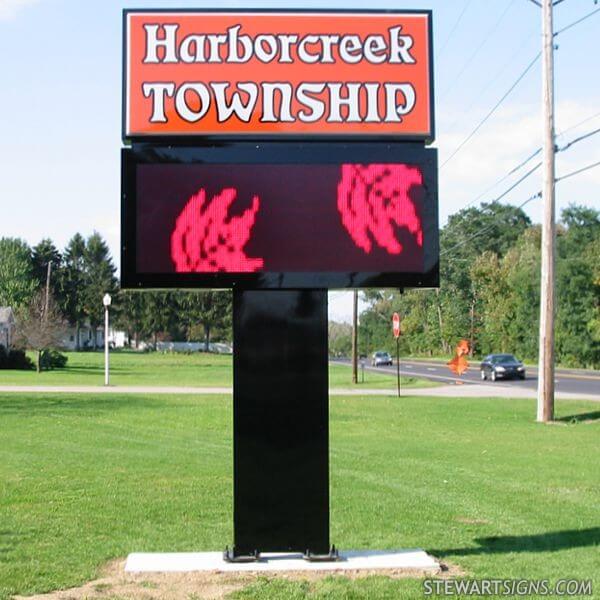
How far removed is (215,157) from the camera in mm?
7285

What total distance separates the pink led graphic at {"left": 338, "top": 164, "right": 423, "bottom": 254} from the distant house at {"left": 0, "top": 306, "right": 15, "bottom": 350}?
52241mm

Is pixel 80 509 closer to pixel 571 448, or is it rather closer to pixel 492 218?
pixel 571 448

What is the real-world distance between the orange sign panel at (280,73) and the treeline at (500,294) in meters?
25.5

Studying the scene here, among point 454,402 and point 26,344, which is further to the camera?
point 26,344

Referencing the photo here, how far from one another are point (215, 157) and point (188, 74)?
2.41ft

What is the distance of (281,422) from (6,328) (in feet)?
205

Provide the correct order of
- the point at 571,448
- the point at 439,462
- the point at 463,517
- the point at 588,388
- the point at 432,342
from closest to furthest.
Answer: the point at 463,517
the point at 439,462
the point at 571,448
the point at 588,388
the point at 432,342

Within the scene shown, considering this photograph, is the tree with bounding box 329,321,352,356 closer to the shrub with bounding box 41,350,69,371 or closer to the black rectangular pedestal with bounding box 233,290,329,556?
the shrub with bounding box 41,350,69,371

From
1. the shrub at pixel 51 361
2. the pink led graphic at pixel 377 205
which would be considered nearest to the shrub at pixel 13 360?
the shrub at pixel 51 361

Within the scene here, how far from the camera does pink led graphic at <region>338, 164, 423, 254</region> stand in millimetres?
7191

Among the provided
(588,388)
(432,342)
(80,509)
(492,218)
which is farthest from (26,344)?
(80,509)

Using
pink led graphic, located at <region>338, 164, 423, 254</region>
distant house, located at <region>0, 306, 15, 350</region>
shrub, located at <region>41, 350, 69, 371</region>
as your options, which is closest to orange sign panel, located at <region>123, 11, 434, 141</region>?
pink led graphic, located at <region>338, 164, 423, 254</region>

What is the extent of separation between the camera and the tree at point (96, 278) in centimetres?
12212

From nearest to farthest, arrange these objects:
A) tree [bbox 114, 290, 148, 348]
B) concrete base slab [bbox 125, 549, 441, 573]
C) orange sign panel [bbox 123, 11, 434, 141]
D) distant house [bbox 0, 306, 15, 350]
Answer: concrete base slab [bbox 125, 549, 441, 573]
orange sign panel [bbox 123, 11, 434, 141]
distant house [bbox 0, 306, 15, 350]
tree [bbox 114, 290, 148, 348]
